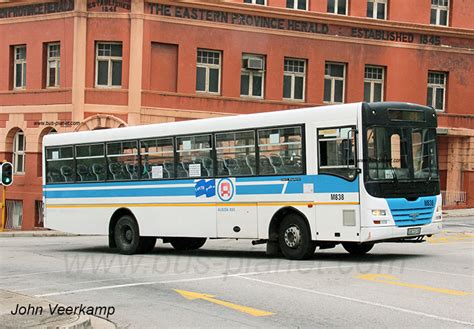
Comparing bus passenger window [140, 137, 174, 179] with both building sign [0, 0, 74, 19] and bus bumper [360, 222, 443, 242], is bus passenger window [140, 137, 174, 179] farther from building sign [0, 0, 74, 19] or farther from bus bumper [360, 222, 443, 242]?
building sign [0, 0, 74, 19]

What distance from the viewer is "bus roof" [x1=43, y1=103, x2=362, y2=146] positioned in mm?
15422

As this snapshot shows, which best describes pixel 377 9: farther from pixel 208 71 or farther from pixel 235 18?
pixel 208 71

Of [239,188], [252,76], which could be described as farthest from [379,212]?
[252,76]

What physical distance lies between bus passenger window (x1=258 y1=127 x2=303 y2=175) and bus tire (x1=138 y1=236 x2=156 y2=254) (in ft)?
13.4

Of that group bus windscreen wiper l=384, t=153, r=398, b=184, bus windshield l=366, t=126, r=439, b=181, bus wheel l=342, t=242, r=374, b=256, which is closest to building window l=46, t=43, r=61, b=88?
bus wheel l=342, t=242, r=374, b=256

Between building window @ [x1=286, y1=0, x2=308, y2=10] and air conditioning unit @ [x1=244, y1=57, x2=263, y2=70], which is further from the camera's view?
building window @ [x1=286, y1=0, x2=308, y2=10]

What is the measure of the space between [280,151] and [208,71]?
20.3 meters

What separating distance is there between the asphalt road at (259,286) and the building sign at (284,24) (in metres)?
17.7

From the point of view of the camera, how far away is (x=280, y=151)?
16.4 metres

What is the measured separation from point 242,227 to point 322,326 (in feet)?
25.5

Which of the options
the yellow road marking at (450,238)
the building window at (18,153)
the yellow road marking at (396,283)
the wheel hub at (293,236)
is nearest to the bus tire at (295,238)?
the wheel hub at (293,236)

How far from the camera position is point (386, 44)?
128 ft

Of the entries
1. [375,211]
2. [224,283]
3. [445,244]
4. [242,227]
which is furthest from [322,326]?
[445,244]

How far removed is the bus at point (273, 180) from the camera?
1520 centimetres
